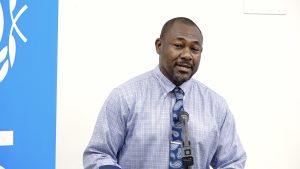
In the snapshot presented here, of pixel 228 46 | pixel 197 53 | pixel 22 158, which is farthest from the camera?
pixel 228 46

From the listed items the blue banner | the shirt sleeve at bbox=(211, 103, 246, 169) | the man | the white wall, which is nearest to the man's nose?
the man

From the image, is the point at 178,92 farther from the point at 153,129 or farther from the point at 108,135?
the point at 108,135

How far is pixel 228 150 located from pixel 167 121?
0.88 ft

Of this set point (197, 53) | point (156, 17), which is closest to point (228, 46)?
point (156, 17)

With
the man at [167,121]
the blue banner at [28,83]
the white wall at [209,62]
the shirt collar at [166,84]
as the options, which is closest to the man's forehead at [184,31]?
the man at [167,121]

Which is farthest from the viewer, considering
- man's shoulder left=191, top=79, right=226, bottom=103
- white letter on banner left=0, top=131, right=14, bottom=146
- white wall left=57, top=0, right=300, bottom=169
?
white wall left=57, top=0, right=300, bottom=169

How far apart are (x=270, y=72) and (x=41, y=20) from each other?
128 centimetres

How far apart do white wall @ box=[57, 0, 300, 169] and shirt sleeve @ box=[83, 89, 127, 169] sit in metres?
0.59

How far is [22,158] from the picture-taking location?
72.9 inches

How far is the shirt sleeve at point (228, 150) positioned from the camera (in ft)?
4.71

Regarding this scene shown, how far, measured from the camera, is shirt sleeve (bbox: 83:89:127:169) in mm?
1335

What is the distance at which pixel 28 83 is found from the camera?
1.86m

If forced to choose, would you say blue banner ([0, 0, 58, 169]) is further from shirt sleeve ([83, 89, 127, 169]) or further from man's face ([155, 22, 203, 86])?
man's face ([155, 22, 203, 86])

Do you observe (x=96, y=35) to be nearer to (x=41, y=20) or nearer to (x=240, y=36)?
(x=41, y=20)
